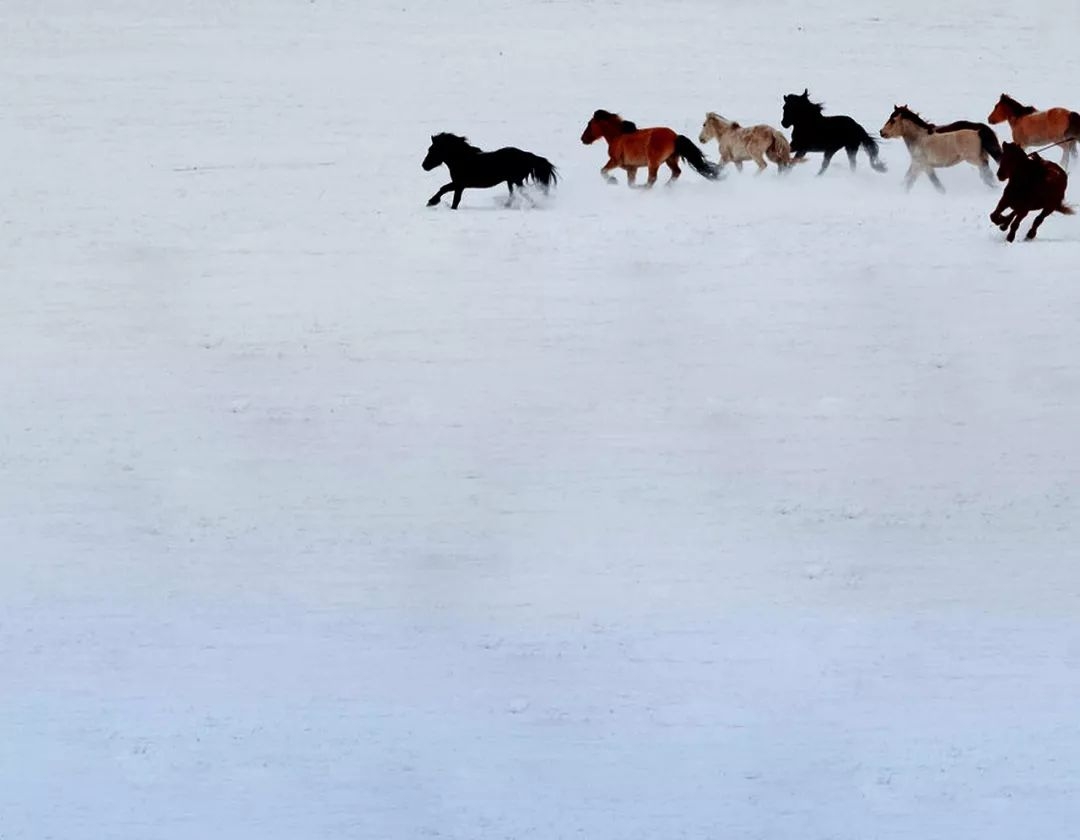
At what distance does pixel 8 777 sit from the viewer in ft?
35.4

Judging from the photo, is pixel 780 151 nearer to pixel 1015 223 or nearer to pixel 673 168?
pixel 673 168

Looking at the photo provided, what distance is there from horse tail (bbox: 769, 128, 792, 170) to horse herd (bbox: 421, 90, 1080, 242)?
0.5 inches

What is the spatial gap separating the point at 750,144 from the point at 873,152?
164cm

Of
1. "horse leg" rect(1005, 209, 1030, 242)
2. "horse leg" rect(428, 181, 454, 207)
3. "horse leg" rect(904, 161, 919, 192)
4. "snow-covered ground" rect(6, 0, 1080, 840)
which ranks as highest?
"horse leg" rect(1005, 209, 1030, 242)

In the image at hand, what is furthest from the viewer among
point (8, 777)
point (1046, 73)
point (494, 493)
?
point (1046, 73)

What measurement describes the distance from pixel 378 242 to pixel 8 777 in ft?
26.4

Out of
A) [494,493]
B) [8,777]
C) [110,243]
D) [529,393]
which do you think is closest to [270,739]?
[8,777]

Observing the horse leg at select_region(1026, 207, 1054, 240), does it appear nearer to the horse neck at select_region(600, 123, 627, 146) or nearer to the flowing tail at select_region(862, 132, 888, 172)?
the flowing tail at select_region(862, 132, 888, 172)

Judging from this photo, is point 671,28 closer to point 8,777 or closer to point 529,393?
point 529,393

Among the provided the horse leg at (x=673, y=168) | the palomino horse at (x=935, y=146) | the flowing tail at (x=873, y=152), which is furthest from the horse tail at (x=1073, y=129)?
the horse leg at (x=673, y=168)

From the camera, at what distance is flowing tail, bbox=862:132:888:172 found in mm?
19062

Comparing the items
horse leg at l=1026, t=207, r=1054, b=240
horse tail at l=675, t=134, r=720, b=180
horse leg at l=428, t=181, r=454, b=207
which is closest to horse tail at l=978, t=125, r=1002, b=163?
horse leg at l=1026, t=207, r=1054, b=240

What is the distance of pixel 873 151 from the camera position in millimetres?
19172

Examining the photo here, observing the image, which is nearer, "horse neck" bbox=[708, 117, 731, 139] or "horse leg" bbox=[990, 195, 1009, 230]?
"horse leg" bbox=[990, 195, 1009, 230]
